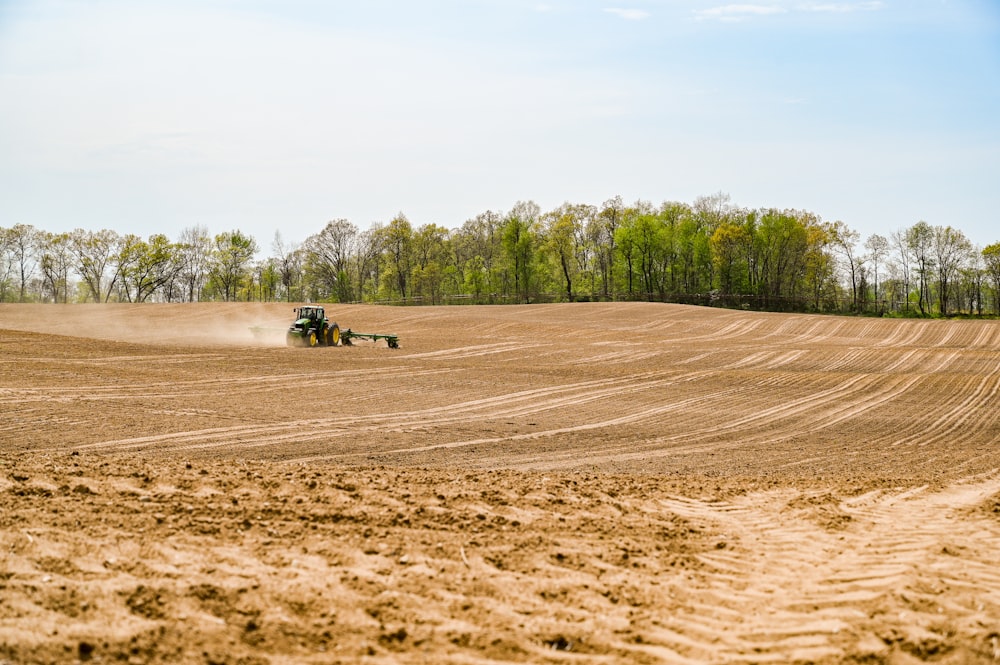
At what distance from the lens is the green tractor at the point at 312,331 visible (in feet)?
123

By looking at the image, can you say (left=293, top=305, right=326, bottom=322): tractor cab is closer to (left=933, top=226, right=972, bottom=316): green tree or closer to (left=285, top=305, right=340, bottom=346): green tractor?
(left=285, top=305, right=340, bottom=346): green tractor

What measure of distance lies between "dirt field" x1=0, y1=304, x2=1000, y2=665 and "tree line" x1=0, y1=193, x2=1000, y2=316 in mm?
70848

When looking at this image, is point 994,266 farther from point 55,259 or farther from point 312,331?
point 55,259

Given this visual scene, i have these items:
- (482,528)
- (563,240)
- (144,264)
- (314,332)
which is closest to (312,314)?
(314,332)

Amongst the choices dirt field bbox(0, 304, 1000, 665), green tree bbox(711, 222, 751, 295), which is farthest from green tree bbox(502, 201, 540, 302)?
dirt field bbox(0, 304, 1000, 665)

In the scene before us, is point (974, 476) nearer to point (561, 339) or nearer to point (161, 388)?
point (161, 388)

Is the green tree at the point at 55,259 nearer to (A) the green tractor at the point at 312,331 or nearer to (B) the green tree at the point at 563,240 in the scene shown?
(B) the green tree at the point at 563,240

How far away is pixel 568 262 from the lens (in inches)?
3893

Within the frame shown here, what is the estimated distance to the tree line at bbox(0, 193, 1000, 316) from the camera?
311 ft

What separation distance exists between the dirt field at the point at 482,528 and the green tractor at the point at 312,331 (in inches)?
578

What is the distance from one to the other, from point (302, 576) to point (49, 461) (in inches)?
258

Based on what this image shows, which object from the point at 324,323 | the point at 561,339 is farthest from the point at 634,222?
the point at 324,323

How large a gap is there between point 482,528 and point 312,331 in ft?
102

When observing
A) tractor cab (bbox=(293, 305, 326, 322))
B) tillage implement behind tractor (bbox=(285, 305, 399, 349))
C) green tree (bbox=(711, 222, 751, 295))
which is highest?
green tree (bbox=(711, 222, 751, 295))
